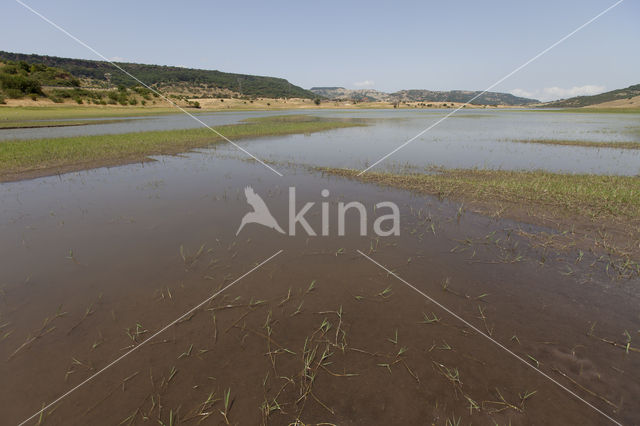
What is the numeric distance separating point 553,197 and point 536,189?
82cm

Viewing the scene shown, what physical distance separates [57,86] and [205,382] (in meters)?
88.7

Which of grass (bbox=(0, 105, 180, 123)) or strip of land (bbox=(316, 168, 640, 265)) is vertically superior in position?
grass (bbox=(0, 105, 180, 123))

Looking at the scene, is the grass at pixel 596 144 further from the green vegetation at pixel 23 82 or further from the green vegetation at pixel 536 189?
the green vegetation at pixel 23 82

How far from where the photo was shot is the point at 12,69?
192 ft

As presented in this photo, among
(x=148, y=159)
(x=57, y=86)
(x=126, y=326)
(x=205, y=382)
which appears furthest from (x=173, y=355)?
(x=57, y=86)

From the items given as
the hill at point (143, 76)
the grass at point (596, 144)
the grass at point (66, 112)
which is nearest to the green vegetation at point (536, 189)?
the grass at point (596, 144)

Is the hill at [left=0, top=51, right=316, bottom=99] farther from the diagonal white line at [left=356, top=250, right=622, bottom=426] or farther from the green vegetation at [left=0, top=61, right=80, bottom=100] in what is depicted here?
the diagonal white line at [left=356, top=250, right=622, bottom=426]

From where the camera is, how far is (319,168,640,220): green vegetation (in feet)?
27.2

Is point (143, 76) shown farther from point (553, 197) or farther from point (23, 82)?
point (553, 197)

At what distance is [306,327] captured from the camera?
4.21 meters

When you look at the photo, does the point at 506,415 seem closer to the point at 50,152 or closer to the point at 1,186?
the point at 1,186

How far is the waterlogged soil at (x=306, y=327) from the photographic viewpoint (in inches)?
120

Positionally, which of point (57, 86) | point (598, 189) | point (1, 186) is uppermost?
point (57, 86)

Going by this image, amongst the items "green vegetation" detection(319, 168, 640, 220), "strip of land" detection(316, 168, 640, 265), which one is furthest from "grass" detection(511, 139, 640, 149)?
"green vegetation" detection(319, 168, 640, 220)
